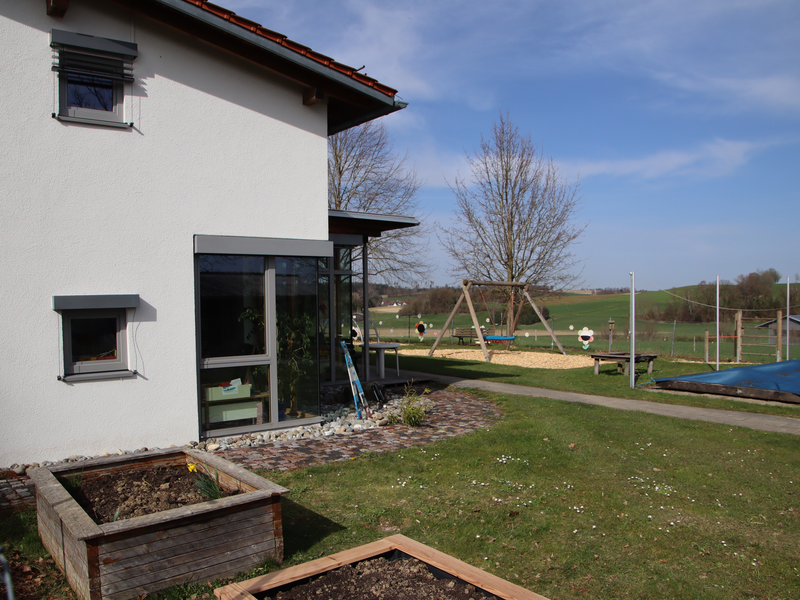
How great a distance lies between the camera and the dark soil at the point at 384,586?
2941 millimetres

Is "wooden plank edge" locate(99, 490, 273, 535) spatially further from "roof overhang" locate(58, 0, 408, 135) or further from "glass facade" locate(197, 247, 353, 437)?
"roof overhang" locate(58, 0, 408, 135)

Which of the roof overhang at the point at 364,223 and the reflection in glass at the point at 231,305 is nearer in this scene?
the reflection in glass at the point at 231,305

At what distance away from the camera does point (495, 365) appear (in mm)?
16312

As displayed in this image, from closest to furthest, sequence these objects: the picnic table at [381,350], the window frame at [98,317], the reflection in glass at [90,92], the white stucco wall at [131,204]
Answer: the white stucco wall at [131,204], the window frame at [98,317], the reflection in glass at [90,92], the picnic table at [381,350]

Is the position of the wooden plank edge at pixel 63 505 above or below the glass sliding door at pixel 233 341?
below

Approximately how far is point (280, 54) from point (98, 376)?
14.4 ft

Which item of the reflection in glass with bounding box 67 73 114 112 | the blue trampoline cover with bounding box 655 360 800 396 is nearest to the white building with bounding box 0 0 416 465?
the reflection in glass with bounding box 67 73 114 112

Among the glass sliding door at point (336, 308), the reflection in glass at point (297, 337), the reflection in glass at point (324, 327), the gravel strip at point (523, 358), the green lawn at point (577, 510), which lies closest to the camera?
the green lawn at point (577, 510)

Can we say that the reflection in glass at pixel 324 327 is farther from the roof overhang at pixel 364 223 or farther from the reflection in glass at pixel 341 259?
the roof overhang at pixel 364 223

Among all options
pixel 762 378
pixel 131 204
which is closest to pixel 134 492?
pixel 131 204

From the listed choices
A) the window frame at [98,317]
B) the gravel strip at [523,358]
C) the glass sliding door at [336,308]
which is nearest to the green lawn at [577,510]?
the window frame at [98,317]

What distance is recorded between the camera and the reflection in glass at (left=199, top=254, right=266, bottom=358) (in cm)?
698

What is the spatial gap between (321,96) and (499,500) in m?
5.60

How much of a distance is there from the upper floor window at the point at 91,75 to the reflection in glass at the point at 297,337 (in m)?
2.63
